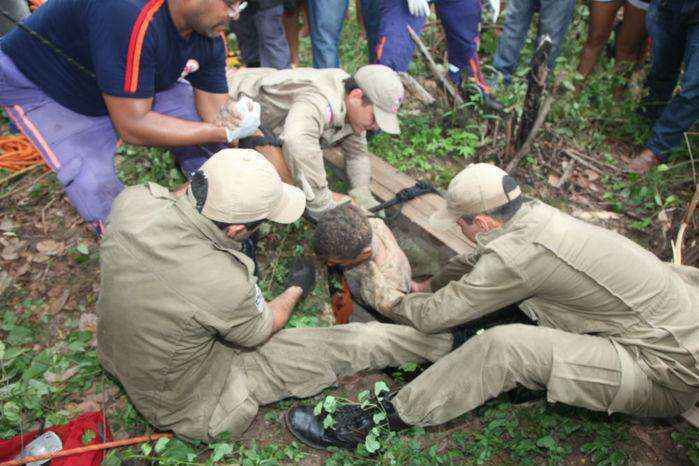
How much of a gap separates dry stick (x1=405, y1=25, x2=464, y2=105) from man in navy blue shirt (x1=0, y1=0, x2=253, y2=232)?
81.4 inches

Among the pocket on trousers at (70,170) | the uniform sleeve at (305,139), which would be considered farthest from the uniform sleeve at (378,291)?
the pocket on trousers at (70,170)

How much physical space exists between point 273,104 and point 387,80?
98cm

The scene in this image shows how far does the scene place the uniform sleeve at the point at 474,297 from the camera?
2504 mm

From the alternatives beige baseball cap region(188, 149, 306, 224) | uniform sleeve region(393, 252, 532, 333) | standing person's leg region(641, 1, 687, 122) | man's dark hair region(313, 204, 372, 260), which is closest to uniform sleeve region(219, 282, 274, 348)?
beige baseball cap region(188, 149, 306, 224)

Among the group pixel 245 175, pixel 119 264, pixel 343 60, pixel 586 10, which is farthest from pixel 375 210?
pixel 586 10

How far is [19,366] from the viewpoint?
9.89ft

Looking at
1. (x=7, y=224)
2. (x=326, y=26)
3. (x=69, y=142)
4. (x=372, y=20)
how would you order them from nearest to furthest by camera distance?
(x=69, y=142)
(x=7, y=224)
(x=326, y=26)
(x=372, y=20)

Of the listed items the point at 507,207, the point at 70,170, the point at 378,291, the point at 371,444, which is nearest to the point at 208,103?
the point at 70,170

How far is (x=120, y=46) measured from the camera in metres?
2.70

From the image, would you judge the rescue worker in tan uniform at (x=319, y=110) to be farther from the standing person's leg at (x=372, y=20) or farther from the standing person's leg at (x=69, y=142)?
the standing person's leg at (x=372, y=20)

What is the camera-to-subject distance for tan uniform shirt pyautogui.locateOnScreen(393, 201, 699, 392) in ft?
7.79

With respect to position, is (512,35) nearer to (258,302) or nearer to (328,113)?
(328,113)

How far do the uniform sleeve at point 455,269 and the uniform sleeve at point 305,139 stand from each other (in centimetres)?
110

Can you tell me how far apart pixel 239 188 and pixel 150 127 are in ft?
4.07
